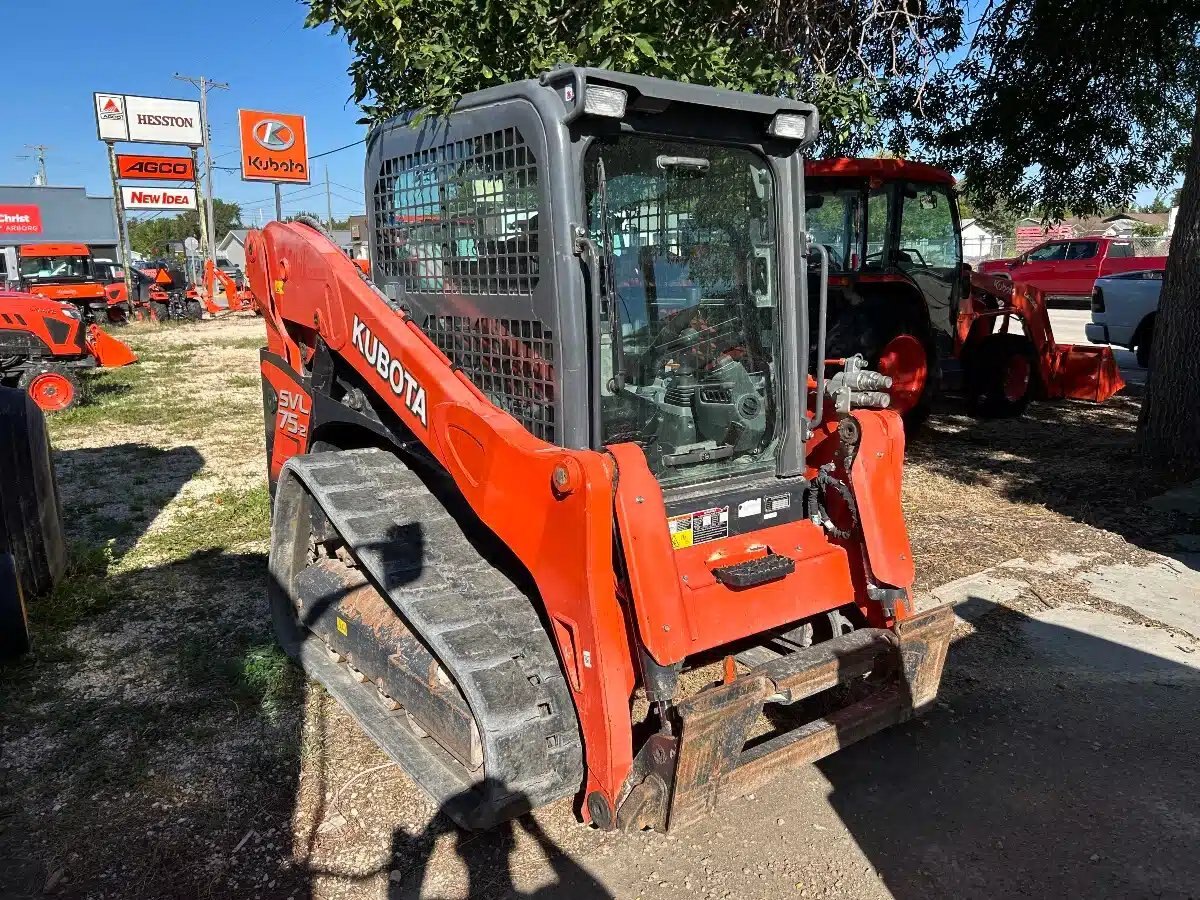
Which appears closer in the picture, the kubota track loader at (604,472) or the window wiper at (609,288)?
the kubota track loader at (604,472)

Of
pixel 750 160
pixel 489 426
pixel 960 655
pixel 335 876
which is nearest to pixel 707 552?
pixel 489 426

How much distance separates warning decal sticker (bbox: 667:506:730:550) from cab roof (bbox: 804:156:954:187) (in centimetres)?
542

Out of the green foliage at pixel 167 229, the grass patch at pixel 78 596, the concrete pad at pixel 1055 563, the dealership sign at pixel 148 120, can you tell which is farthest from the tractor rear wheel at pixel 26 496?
the green foliage at pixel 167 229

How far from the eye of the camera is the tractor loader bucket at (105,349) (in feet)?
40.5

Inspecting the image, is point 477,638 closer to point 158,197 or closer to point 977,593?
Answer: point 977,593

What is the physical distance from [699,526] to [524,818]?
119cm

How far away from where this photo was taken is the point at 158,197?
3334 centimetres

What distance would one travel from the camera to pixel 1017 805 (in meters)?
3.34

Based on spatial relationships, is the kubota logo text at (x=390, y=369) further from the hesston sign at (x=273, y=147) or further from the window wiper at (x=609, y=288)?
the hesston sign at (x=273, y=147)

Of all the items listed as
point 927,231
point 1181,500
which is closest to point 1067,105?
point 927,231

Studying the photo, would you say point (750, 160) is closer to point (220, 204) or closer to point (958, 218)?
point (958, 218)

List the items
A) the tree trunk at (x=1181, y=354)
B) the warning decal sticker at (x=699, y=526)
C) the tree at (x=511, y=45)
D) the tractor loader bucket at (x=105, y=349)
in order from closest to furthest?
the warning decal sticker at (x=699, y=526)
the tree at (x=511, y=45)
the tree trunk at (x=1181, y=354)
the tractor loader bucket at (x=105, y=349)

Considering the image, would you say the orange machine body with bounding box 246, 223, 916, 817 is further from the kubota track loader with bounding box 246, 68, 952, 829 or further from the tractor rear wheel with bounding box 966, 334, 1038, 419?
the tractor rear wheel with bounding box 966, 334, 1038, 419

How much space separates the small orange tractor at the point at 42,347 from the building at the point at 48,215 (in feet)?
105
